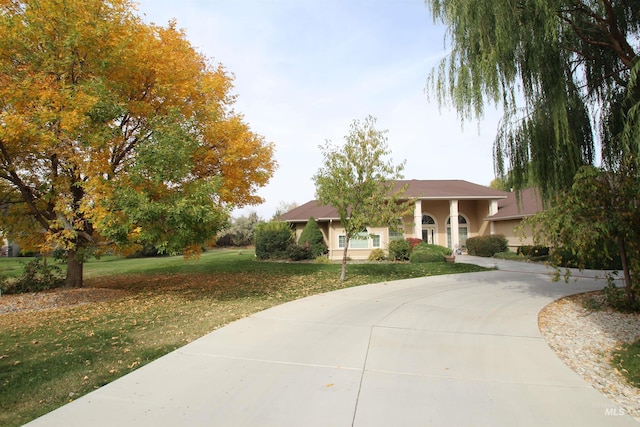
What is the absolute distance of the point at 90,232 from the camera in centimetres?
1035

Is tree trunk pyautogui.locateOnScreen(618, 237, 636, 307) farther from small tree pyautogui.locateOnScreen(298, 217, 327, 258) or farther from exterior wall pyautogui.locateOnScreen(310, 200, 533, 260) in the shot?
small tree pyautogui.locateOnScreen(298, 217, 327, 258)

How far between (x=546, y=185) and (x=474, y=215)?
18265 millimetres

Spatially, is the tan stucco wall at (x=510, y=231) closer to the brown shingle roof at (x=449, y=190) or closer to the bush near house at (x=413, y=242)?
the brown shingle roof at (x=449, y=190)

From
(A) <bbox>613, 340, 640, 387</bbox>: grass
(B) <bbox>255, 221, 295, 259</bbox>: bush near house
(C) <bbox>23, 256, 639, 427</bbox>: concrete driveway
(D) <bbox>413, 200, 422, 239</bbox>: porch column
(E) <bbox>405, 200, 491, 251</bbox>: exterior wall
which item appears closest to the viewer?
(C) <bbox>23, 256, 639, 427</bbox>: concrete driveway

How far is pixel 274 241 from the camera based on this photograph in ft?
71.3

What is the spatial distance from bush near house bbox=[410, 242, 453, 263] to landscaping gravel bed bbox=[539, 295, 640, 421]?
357 inches

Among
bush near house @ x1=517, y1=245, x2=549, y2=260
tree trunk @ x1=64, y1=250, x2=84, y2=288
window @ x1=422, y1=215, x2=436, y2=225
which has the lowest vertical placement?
tree trunk @ x1=64, y1=250, x2=84, y2=288

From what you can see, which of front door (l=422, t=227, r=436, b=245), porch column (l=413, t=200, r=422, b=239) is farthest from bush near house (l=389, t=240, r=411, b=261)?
front door (l=422, t=227, r=436, b=245)

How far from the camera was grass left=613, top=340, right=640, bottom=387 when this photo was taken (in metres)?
4.48

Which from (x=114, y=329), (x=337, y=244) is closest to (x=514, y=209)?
(x=337, y=244)

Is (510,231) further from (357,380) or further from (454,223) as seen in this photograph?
(357,380)

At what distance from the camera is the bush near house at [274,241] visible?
71.3ft

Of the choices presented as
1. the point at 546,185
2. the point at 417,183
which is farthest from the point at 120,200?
the point at 417,183

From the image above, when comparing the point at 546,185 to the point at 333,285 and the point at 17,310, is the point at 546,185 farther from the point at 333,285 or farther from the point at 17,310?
the point at 17,310
